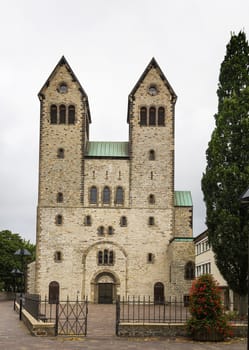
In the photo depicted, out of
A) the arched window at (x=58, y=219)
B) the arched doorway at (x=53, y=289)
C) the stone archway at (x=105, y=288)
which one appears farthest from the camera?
the arched window at (x=58, y=219)

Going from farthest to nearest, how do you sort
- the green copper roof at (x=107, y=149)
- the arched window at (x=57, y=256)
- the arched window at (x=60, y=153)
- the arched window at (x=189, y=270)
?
the green copper roof at (x=107, y=149) < the arched window at (x=60, y=153) < the arched window at (x=57, y=256) < the arched window at (x=189, y=270)

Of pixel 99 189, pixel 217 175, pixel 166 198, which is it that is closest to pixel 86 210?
pixel 99 189

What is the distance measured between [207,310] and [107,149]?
39.8m

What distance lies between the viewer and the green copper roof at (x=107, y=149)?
59231 mm

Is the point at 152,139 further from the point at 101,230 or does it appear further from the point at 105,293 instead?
the point at 105,293

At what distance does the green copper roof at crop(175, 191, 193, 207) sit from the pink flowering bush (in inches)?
1462

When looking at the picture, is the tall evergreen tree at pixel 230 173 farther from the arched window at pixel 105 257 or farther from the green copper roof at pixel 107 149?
the arched window at pixel 105 257

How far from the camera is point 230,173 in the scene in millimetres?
32969

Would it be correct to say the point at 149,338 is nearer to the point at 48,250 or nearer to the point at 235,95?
the point at 235,95

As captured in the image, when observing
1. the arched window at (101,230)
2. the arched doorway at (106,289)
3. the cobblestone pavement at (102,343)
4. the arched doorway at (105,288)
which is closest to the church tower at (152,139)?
the arched window at (101,230)

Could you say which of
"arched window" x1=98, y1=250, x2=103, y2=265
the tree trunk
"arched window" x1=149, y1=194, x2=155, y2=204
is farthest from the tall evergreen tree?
"arched window" x1=98, y1=250, x2=103, y2=265

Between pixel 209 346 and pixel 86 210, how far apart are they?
38364mm

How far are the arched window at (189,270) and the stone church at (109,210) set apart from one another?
101mm

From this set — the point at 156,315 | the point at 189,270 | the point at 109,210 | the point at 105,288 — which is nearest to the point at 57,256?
the point at 105,288
